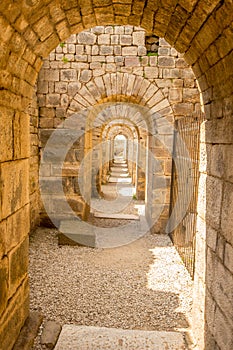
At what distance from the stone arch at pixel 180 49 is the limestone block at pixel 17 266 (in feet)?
0.06

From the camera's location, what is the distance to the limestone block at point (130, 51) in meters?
6.17

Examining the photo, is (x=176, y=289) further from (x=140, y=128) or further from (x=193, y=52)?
(x=140, y=128)

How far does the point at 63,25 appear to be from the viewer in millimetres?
2445

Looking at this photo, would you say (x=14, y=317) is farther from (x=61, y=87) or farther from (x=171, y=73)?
(x=171, y=73)

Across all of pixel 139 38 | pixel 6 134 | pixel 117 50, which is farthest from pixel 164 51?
pixel 6 134

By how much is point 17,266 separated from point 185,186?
3.51 m

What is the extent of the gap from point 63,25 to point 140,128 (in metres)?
7.19

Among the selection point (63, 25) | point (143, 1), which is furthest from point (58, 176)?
point (143, 1)

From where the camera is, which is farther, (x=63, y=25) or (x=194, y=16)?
(x=63, y=25)

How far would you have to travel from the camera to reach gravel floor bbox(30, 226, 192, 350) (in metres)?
3.46

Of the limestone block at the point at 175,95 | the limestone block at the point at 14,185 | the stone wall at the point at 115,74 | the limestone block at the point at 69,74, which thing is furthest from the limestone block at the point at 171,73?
the limestone block at the point at 14,185

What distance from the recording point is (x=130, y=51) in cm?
618

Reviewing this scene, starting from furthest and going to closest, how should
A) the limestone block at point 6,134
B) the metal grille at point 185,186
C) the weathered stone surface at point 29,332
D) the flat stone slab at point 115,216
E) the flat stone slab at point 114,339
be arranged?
the flat stone slab at point 115,216 → the metal grille at point 185,186 → the flat stone slab at point 114,339 → the weathered stone surface at point 29,332 → the limestone block at point 6,134

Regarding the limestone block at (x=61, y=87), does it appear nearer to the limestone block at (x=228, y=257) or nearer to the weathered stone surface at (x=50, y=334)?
the weathered stone surface at (x=50, y=334)
